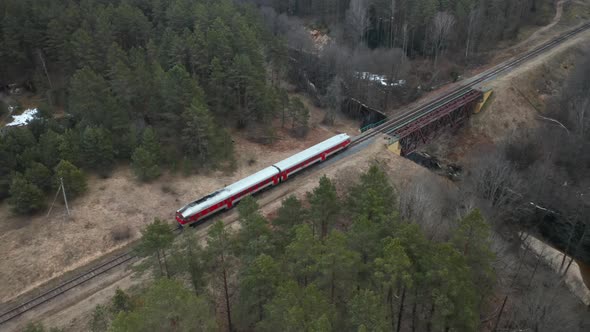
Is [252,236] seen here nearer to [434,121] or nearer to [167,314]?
[167,314]

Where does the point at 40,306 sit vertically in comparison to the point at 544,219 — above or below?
above

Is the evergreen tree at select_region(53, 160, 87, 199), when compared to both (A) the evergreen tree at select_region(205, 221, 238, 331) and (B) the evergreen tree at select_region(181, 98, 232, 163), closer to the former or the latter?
(B) the evergreen tree at select_region(181, 98, 232, 163)

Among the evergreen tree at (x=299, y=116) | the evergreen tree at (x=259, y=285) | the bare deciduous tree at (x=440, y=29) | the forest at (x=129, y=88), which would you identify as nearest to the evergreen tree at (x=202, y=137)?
the forest at (x=129, y=88)

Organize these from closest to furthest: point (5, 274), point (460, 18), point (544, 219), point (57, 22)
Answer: point (5, 274) → point (544, 219) → point (57, 22) → point (460, 18)

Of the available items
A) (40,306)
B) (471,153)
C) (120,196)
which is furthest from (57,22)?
(471,153)

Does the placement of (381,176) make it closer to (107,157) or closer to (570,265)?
(570,265)

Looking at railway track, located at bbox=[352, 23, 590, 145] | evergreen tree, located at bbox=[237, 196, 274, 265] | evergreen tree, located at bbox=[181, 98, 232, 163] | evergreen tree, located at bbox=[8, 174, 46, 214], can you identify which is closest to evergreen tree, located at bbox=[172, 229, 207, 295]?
evergreen tree, located at bbox=[237, 196, 274, 265]
